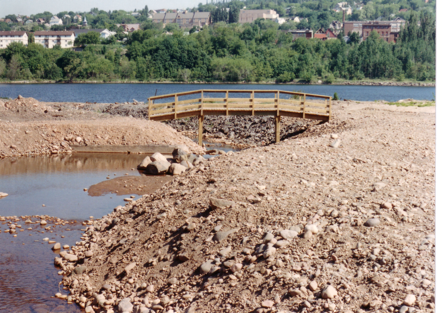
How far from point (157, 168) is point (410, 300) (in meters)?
14.0

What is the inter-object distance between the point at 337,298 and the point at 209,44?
129823mm

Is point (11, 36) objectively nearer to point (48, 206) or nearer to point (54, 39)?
point (48, 206)

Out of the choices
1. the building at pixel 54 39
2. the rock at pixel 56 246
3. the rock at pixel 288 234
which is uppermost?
the building at pixel 54 39

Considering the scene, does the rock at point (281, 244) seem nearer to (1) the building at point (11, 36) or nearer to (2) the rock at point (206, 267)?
(2) the rock at point (206, 267)

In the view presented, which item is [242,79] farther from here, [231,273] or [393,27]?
[231,273]

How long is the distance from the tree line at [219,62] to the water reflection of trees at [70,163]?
92.0 m

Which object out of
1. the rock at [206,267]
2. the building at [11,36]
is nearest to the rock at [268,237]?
the rock at [206,267]

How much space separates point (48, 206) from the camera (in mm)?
16062

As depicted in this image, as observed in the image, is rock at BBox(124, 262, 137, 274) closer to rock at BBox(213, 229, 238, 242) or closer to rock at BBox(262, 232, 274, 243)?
rock at BBox(213, 229, 238, 242)

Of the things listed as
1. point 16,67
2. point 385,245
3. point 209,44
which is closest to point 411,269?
point 385,245

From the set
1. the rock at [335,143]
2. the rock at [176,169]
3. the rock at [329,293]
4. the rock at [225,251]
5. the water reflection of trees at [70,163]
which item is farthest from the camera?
the water reflection of trees at [70,163]

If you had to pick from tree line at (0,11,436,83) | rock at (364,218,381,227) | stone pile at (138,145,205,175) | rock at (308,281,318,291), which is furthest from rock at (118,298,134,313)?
tree line at (0,11,436,83)

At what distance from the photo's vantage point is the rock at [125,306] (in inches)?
356

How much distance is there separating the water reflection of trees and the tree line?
9202cm
